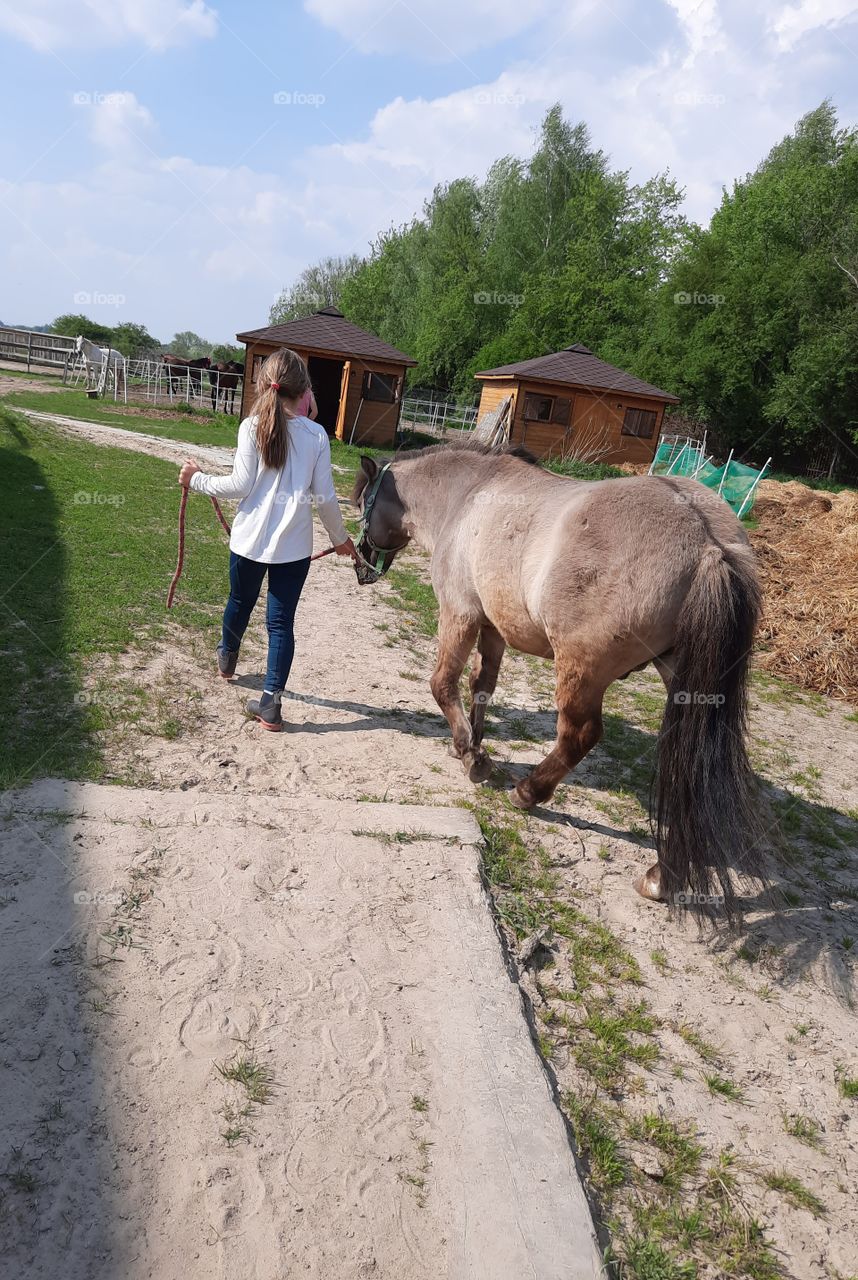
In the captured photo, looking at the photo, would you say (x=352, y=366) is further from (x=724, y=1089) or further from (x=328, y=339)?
(x=724, y=1089)

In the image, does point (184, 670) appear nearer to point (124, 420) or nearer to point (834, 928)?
point (834, 928)

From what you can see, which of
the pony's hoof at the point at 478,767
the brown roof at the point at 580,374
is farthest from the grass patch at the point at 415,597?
the brown roof at the point at 580,374

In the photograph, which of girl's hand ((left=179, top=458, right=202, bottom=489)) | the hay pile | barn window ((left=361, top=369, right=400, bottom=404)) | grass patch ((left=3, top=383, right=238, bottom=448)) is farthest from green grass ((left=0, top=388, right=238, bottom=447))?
girl's hand ((left=179, top=458, right=202, bottom=489))

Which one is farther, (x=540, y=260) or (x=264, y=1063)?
(x=540, y=260)

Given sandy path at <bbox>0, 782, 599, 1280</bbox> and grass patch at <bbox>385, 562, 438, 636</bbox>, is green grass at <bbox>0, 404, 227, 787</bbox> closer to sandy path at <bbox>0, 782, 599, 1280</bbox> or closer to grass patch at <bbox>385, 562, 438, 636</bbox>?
sandy path at <bbox>0, 782, 599, 1280</bbox>

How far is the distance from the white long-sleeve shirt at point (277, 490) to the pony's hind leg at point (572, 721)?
170cm

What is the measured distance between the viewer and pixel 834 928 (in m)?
3.56

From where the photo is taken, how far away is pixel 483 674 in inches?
190

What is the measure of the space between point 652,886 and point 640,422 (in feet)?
80.0

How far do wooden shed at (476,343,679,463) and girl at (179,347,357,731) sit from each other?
827 inches

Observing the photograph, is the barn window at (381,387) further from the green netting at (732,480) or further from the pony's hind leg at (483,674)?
the pony's hind leg at (483,674)

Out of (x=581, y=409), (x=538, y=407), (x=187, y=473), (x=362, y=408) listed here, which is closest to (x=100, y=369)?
(x=362, y=408)

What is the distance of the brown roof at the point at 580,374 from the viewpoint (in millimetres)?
24172

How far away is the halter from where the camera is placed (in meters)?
5.03
